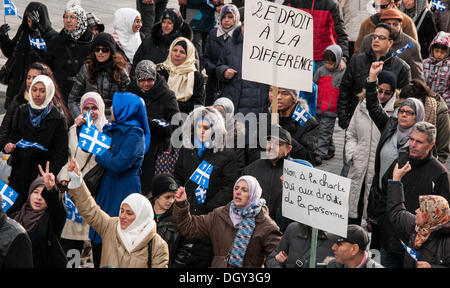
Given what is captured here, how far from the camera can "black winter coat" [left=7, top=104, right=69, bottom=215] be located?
8.55 meters

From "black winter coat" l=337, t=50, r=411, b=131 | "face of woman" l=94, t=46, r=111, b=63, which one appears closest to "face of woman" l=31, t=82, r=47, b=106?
"face of woman" l=94, t=46, r=111, b=63

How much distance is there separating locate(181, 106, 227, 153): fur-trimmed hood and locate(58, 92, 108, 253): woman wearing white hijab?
845 mm

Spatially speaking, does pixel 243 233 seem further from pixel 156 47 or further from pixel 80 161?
pixel 156 47

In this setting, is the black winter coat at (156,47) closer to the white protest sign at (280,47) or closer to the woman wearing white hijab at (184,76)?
the woman wearing white hijab at (184,76)

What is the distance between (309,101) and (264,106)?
501 mm

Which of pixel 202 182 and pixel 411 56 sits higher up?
pixel 411 56

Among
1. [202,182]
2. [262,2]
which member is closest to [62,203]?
[202,182]

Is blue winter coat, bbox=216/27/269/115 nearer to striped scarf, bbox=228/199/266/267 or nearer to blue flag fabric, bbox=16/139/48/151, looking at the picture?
blue flag fabric, bbox=16/139/48/151

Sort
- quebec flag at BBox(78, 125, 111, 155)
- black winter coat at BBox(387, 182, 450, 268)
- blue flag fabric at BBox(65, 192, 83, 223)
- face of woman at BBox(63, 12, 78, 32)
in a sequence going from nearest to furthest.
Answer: black winter coat at BBox(387, 182, 450, 268) → quebec flag at BBox(78, 125, 111, 155) → blue flag fabric at BBox(65, 192, 83, 223) → face of woman at BBox(63, 12, 78, 32)

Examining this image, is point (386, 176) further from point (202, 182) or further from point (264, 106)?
point (264, 106)

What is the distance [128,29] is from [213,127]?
473 centimetres

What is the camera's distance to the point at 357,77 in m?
10.3
